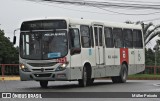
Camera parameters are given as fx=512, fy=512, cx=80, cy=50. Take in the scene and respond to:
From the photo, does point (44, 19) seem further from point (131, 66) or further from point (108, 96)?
point (131, 66)

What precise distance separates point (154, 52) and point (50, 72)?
53.2 m

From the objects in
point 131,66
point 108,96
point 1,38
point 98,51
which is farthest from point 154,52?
point 108,96

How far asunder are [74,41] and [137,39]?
7.97 m

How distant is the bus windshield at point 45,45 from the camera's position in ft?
69.2

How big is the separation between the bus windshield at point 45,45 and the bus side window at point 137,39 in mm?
8114

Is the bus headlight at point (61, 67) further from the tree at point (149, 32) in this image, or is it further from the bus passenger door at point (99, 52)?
the tree at point (149, 32)

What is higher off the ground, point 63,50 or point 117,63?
point 63,50

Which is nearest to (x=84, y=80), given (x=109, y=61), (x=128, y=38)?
(x=109, y=61)

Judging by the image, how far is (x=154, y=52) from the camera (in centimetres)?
7275

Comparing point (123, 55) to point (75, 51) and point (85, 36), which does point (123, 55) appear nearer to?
point (85, 36)

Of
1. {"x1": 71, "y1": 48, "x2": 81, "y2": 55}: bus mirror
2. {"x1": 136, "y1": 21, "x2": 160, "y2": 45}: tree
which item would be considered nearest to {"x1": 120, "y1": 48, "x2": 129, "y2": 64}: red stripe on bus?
{"x1": 71, "y1": 48, "x2": 81, "y2": 55}: bus mirror

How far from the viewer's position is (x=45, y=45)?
69.7 ft

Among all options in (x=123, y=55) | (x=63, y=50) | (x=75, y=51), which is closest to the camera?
(x=63, y=50)

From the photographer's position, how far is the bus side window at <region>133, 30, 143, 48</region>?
1122 inches
